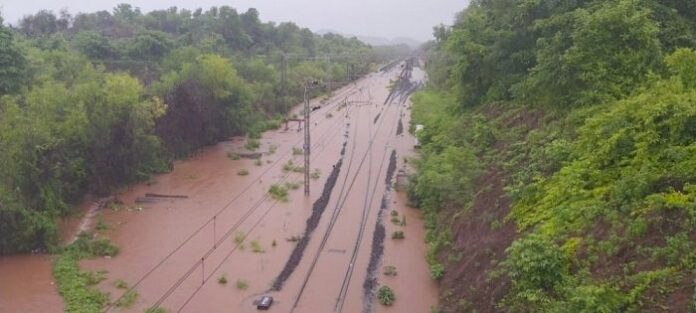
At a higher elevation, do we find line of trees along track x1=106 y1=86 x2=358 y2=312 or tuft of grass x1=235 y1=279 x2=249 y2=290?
tuft of grass x1=235 y1=279 x2=249 y2=290

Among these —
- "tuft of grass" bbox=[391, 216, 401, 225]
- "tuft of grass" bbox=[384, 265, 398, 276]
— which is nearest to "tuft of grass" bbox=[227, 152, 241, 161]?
"tuft of grass" bbox=[391, 216, 401, 225]

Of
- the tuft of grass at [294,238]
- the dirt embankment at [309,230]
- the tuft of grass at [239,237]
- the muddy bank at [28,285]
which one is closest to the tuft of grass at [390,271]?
the dirt embankment at [309,230]

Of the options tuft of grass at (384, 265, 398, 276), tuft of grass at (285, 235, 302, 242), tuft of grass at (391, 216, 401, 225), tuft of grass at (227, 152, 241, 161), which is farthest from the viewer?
tuft of grass at (227, 152, 241, 161)

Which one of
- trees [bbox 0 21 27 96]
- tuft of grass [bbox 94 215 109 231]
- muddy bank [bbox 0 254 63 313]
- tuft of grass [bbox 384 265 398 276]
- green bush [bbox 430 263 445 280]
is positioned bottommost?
muddy bank [bbox 0 254 63 313]

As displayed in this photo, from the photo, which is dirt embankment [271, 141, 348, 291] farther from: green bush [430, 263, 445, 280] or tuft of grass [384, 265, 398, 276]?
green bush [430, 263, 445, 280]

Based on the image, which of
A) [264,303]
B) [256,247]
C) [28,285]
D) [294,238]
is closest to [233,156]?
[294,238]

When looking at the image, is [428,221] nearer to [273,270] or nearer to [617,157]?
[273,270]

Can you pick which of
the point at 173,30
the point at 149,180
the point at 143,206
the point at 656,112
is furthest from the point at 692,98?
the point at 173,30
